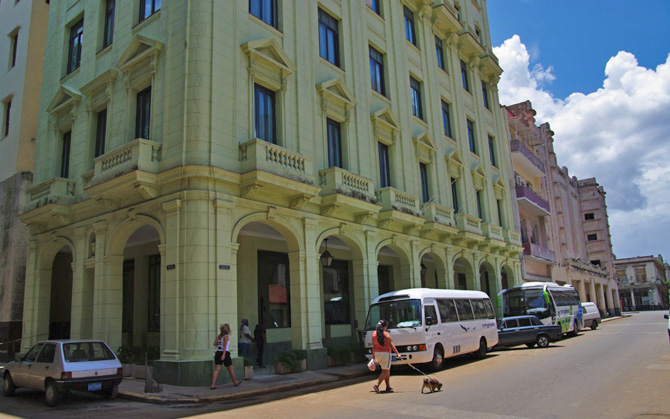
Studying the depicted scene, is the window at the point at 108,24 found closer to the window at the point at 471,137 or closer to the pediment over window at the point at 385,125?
the pediment over window at the point at 385,125

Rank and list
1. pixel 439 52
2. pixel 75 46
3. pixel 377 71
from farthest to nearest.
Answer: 1. pixel 439 52
2. pixel 377 71
3. pixel 75 46

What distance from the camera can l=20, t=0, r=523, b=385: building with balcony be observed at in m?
14.5

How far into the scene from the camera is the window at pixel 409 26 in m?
27.4

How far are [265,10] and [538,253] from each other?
29.9 meters

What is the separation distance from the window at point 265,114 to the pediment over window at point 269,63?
0.36 meters

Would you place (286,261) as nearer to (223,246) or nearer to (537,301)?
(223,246)

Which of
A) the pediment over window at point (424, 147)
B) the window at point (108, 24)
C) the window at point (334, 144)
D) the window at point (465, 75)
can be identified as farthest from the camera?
the window at point (465, 75)

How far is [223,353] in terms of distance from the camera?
42.0ft

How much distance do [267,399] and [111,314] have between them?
7.39 m

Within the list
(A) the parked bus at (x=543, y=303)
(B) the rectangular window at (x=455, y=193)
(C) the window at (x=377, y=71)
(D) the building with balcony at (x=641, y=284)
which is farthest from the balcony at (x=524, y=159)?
(D) the building with balcony at (x=641, y=284)

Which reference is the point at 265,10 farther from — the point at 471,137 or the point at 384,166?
the point at 471,137

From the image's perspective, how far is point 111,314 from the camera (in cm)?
1631

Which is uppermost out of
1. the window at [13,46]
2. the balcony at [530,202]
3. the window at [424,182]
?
the window at [13,46]

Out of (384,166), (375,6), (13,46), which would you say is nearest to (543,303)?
(384,166)
